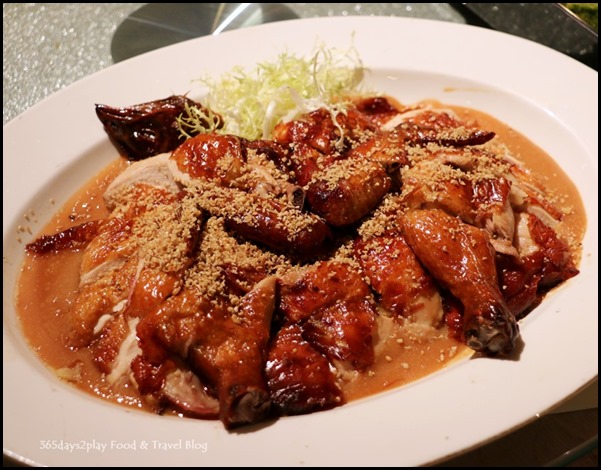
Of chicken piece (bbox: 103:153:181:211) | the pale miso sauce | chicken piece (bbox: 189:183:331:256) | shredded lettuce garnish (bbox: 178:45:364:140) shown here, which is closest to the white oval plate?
the pale miso sauce

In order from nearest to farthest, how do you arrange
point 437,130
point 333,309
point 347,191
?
point 333,309 < point 347,191 < point 437,130

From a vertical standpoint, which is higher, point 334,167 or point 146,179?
point 334,167

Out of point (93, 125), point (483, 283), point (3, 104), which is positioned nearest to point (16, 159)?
point (93, 125)

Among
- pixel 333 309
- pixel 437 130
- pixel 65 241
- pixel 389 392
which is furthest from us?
pixel 437 130

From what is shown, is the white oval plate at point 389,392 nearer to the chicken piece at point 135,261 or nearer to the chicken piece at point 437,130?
the chicken piece at point 135,261

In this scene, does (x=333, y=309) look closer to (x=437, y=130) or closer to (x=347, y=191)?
(x=347, y=191)

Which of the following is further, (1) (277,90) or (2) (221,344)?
(1) (277,90)

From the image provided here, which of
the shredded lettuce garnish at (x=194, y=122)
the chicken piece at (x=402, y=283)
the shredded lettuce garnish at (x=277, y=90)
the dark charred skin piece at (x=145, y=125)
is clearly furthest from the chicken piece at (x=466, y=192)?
the dark charred skin piece at (x=145, y=125)

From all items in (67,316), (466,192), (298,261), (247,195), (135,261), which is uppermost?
(466,192)

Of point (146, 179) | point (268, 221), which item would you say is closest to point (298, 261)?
point (268, 221)
